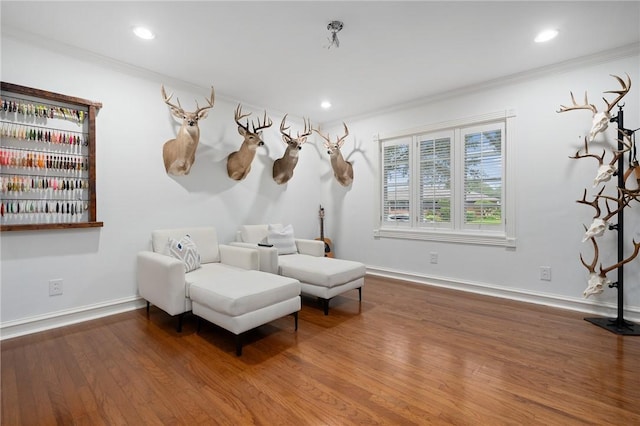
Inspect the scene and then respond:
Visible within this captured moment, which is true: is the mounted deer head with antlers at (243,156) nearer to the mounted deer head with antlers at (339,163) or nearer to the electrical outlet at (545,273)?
the mounted deer head with antlers at (339,163)

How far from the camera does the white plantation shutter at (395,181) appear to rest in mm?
4496

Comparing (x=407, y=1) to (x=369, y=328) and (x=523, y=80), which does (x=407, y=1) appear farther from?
(x=369, y=328)

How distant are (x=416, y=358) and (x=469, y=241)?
2157 mm

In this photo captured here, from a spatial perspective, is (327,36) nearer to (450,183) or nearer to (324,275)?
(324,275)

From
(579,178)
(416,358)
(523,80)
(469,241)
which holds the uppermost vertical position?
(523,80)

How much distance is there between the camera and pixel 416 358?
2.22 m

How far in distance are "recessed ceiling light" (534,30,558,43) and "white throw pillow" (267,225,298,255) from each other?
329cm

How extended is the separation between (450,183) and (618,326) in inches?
84.9

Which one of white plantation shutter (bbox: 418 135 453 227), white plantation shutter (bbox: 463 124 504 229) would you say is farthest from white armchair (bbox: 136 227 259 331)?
white plantation shutter (bbox: 463 124 504 229)

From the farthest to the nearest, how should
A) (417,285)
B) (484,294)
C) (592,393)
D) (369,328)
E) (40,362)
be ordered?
1. (417,285)
2. (484,294)
3. (369,328)
4. (40,362)
5. (592,393)

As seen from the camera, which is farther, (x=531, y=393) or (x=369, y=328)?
(x=369, y=328)

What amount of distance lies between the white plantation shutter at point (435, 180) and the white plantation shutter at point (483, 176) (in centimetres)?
23

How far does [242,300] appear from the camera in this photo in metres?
2.25

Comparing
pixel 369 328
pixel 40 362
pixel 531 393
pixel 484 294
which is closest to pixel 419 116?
pixel 484 294
